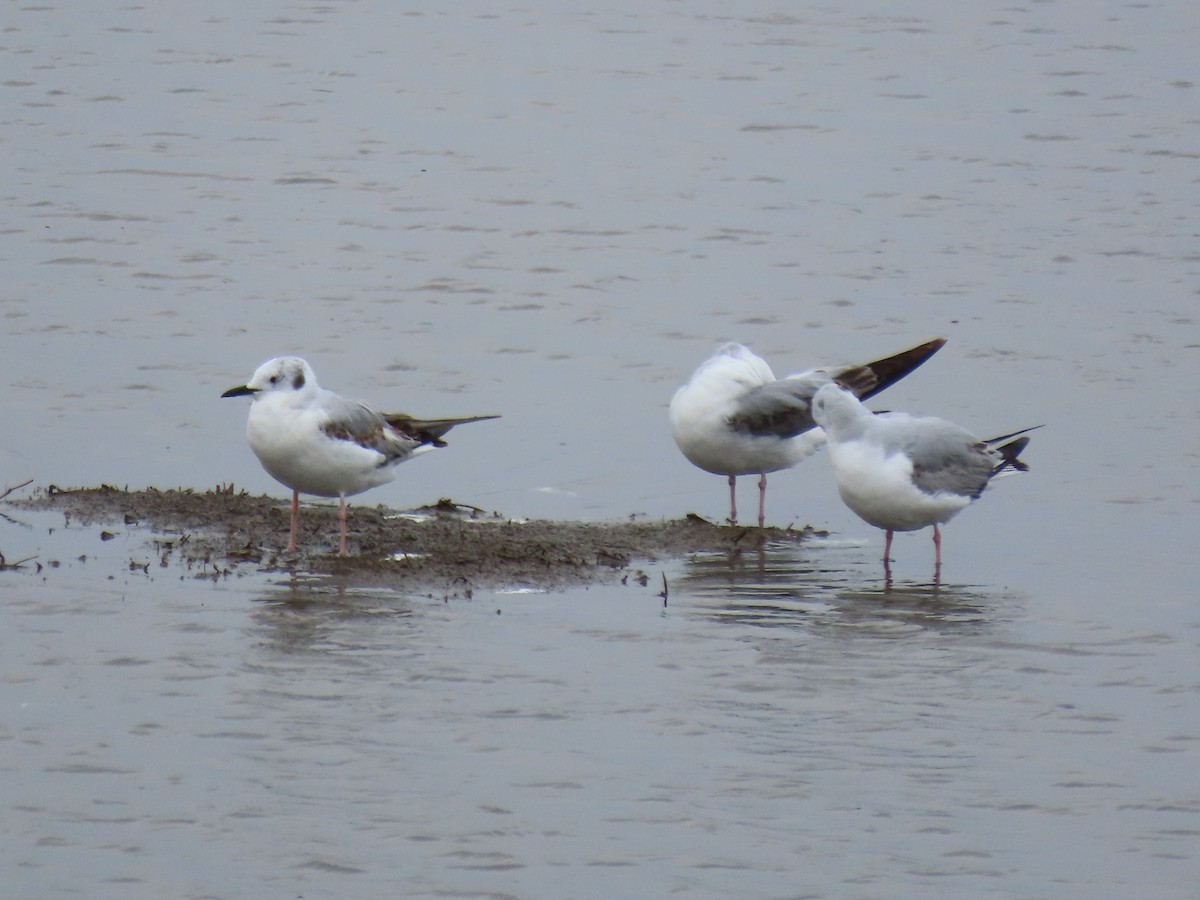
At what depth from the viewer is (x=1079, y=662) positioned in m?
8.36

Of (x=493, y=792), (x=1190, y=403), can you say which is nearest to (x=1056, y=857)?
(x=493, y=792)

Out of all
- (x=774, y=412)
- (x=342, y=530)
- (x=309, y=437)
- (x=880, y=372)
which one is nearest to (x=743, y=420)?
(x=774, y=412)

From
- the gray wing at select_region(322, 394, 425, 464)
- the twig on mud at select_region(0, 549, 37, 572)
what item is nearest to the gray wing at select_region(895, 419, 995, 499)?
the gray wing at select_region(322, 394, 425, 464)

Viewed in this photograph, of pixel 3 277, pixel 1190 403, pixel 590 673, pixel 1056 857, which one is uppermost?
pixel 3 277

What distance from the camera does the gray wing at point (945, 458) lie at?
9.65 meters

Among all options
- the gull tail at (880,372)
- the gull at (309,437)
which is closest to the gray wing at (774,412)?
the gull tail at (880,372)

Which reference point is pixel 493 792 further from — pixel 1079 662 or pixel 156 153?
pixel 156 153

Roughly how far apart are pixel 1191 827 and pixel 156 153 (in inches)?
600

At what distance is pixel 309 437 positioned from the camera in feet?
30.5

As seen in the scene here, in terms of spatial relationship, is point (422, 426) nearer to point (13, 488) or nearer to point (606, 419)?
point (13, 488)

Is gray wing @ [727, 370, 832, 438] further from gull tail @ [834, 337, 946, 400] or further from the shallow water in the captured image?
the shallow water

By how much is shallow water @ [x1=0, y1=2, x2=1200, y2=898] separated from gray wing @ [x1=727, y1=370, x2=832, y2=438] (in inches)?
25.4

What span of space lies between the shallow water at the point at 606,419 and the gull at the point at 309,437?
2.32 feet

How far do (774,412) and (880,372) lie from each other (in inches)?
46.9
